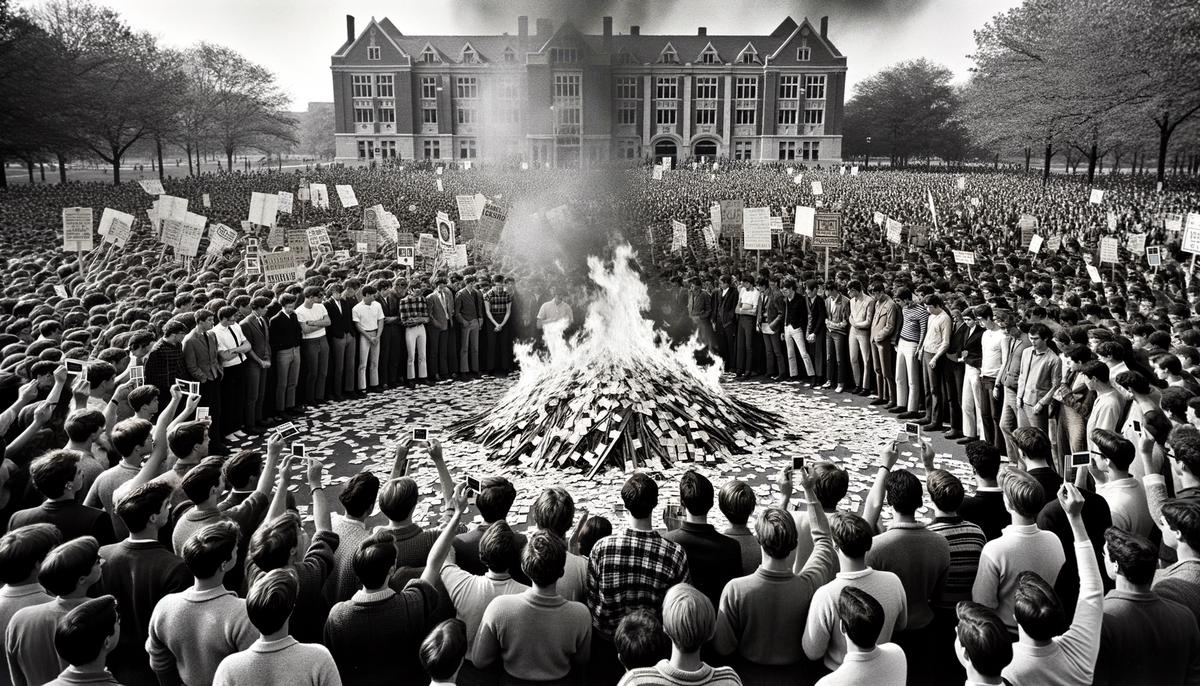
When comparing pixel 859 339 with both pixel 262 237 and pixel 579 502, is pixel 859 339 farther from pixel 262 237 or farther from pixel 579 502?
pixel 262 237

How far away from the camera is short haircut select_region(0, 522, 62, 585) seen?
12.5 ft

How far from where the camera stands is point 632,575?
4.15 meters

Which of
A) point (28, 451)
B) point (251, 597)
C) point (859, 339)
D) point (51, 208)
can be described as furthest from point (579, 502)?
point (51, 208)

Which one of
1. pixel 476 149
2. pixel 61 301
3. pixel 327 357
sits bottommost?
pixel 327 357

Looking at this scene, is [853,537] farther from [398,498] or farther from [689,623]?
[398,498]

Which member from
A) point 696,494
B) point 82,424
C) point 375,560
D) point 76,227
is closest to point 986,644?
point 696,494

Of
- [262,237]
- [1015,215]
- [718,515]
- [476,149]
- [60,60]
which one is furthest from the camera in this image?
[476,149]

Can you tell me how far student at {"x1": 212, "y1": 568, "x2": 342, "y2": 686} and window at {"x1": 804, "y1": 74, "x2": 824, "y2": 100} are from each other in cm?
7894

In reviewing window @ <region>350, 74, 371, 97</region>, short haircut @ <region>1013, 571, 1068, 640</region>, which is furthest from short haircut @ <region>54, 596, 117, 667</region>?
window @ <region>350, 74, 371, 97</region>

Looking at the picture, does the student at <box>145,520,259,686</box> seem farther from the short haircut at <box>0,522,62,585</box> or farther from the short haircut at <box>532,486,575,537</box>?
the short haircut at <box>532,486,575,537</box>

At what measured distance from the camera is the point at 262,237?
2362cm

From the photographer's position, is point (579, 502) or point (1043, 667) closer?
point (1043, 667)

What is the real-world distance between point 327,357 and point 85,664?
9.57 m

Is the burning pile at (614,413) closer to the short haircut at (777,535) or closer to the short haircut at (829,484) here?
the short haircut at (829,484)
